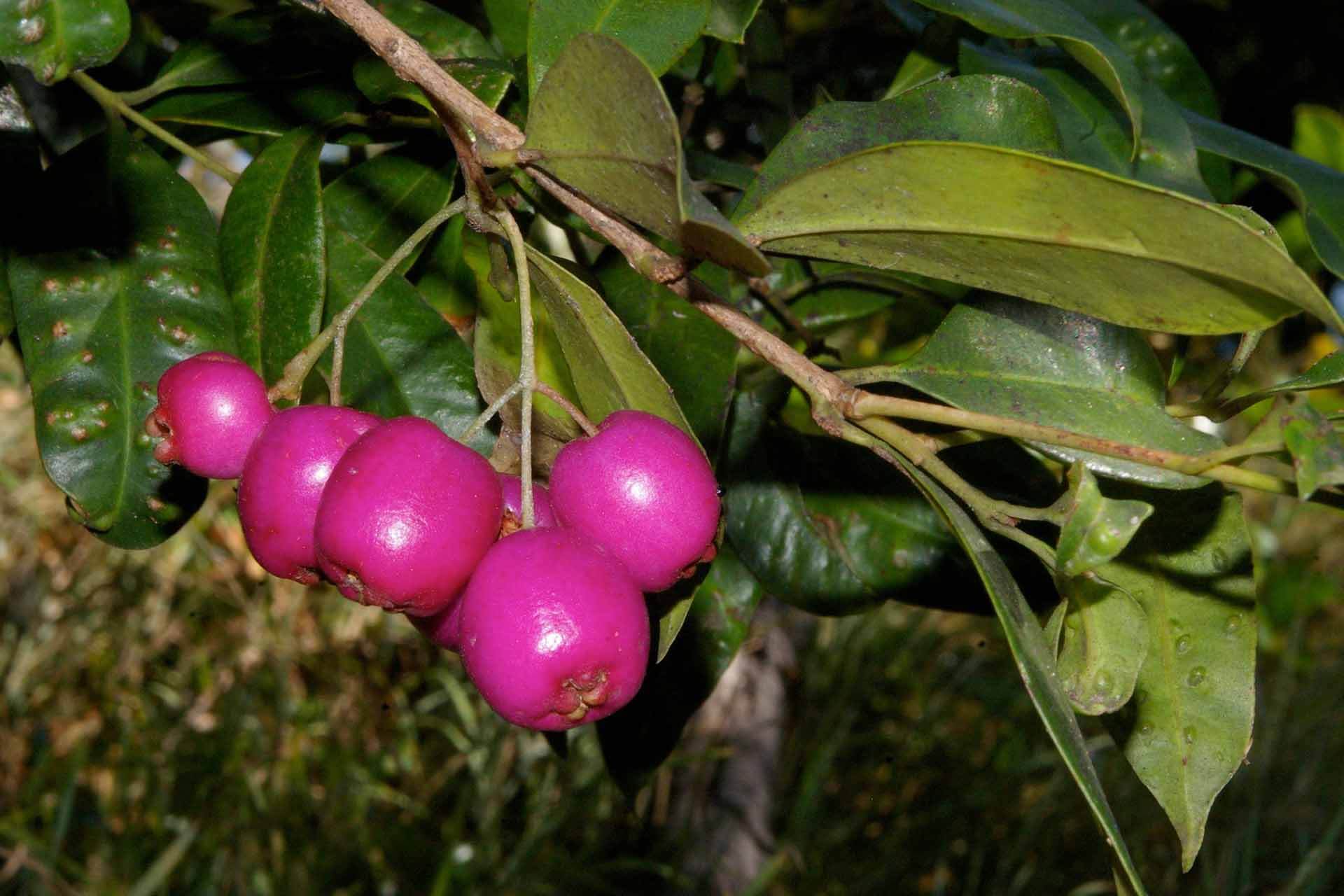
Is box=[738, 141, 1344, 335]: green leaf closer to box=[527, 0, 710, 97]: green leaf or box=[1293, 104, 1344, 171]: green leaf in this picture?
box=[527, 0, 710, 97]: green leaf

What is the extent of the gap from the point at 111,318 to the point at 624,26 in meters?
0.43

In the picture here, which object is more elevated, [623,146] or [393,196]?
[623,146]

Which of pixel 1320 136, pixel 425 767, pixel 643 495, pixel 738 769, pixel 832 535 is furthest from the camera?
pixel 425 767

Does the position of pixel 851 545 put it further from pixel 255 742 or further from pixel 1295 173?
pixel 255 742

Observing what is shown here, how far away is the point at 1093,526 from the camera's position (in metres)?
0.55

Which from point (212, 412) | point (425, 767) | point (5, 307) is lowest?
point (425, 767)

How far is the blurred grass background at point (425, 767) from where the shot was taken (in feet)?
9.75

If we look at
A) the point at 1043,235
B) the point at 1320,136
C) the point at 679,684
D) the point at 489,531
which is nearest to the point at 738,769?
the point at 1320,136

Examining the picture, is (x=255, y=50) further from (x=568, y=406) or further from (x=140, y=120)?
(x=568, y=406)

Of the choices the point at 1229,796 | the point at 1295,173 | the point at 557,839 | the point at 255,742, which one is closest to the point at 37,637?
the point at 255,742

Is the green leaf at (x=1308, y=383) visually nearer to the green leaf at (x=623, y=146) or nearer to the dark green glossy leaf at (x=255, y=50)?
the green leaf at (x=623, y=146)

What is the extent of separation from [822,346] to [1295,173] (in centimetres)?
42

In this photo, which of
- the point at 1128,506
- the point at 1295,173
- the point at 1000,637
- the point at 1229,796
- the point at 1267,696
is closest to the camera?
the point at 1128,506

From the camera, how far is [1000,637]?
327cm
